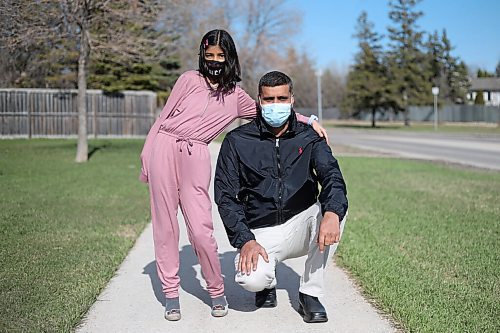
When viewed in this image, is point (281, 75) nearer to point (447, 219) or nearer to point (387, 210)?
point (447, 219)

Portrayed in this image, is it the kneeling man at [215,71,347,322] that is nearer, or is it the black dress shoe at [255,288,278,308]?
the kneeling man at [215,71,347,322]

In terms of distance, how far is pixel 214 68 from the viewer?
4684 mm

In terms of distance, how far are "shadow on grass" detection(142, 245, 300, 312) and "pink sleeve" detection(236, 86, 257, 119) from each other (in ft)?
4.87

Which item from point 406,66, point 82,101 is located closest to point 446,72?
point 406,66

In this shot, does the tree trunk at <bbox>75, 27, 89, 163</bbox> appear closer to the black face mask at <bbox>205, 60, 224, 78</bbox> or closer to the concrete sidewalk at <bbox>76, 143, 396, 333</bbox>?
the concrete sidewalk at <bbox>76, 143, 396, 333</bbox>

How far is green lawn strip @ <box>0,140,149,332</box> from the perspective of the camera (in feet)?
16.0

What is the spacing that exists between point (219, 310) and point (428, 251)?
10.2 ft

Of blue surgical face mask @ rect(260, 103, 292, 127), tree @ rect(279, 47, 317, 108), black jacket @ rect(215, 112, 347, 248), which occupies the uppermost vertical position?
tree @ rect(279, 47, 317, 108)

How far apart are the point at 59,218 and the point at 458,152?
19.3m

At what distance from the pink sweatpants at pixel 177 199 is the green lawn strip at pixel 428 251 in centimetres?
145

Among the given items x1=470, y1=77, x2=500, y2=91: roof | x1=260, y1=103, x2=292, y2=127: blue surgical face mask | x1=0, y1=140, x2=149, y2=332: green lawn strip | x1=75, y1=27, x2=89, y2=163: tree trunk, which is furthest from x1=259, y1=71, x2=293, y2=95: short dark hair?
x1=470, y1=77, x2=500, y2=91: roof

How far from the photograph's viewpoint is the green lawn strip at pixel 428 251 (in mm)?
4742

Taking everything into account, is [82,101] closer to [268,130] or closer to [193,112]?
[193,112]

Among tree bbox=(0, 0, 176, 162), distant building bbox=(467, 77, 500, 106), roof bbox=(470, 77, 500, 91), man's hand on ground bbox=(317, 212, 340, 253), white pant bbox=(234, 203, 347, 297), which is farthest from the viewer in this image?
roof bbox=(470, 77, 500, 91)
